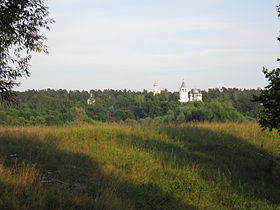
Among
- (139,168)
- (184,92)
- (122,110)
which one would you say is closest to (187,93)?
(184,92)

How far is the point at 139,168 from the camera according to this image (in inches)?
363

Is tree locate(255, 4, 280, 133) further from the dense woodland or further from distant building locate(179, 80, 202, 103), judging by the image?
distant building locate(179, 80, 202, 103)

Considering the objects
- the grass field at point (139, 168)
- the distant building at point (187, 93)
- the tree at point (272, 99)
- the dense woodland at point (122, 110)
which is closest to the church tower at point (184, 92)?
the distant building at point (187, 93)

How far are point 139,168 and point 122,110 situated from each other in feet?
264

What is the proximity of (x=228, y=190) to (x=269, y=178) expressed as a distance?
2424 mm

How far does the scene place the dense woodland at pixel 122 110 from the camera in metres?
44.8

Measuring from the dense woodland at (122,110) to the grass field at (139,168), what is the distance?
2031 millimetres

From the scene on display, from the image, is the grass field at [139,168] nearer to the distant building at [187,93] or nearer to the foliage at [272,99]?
the foliage at [272,99]

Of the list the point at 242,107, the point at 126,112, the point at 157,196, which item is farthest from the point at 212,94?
the point at 157,196

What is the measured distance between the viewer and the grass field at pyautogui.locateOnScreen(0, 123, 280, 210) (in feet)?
19.7

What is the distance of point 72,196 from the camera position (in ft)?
18.8

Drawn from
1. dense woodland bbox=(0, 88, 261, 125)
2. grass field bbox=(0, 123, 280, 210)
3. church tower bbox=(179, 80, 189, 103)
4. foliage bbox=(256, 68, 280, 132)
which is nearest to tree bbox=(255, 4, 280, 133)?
foliage bbox=(256, 68, 280, 132)

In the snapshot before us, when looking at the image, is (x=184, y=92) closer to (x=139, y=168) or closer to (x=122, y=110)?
(x=122, y=110)

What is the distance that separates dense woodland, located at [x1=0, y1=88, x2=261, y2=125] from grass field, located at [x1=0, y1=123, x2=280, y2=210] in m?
2.03
